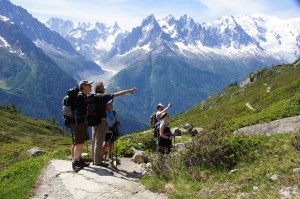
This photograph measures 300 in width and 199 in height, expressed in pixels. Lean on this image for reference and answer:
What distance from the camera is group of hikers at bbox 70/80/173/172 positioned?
16828 millimetres

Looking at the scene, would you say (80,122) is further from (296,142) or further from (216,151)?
(296,142)

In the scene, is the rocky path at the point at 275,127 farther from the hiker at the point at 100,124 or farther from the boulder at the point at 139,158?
the hiker at the point at 100,124

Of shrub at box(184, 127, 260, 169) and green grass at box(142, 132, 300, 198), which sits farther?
shrub at box(184, 127, 260, 169)

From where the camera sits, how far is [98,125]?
698 inches

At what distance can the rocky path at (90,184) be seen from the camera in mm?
13820

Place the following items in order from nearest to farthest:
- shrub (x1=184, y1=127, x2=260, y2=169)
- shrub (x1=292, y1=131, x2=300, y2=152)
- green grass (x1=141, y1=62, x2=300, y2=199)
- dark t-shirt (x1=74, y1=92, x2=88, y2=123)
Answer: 1. green grass (x1=141, y1=62, x2=300, y2=199)
2. shrub (x1=184, y1=127, x2=260, y2=169)
3. shrub (x1=292, y1=131, x2=300, y2=152)
4. dark t-shirt (x1=74, y1=92, x2=88, y2=123)

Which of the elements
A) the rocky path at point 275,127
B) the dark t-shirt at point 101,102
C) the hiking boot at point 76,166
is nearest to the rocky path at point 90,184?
the hiking boot at point 76,166

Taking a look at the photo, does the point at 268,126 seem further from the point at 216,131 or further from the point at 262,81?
the point at 262,81

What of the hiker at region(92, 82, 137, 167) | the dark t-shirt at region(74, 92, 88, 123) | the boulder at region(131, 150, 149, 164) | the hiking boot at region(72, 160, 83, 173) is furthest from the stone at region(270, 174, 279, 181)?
the boulder at region(131, 150, 149, 164)

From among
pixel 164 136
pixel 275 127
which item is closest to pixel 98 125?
pixel 164 136

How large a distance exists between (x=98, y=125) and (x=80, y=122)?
1010mm

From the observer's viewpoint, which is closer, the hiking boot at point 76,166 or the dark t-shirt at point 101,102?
the dark t-shirt at point 101,102

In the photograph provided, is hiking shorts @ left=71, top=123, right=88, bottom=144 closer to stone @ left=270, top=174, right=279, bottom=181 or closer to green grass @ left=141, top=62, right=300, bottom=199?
green grass @ left=141, top=62, right=300, bottom=199

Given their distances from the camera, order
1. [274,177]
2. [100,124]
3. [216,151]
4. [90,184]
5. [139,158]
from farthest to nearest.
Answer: [139,158]
[100,124]
[216,151]
[90,184]
[274,177]
